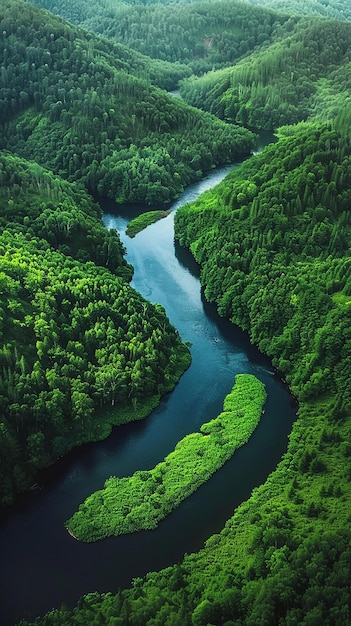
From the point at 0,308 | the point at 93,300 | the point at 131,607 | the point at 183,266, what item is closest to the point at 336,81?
the point at 183,266

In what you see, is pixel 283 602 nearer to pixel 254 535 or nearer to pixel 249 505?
pixel 254 535

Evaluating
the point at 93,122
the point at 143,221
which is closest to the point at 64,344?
the point at 143,221

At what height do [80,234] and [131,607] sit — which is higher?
[80,234]

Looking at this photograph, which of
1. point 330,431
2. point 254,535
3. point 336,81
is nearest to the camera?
point 254,535

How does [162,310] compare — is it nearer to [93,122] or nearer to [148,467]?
[148,467]

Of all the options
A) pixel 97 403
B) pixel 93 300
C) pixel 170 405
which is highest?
pixel 93 300

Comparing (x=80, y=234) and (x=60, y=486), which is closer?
(x=60, y=486)

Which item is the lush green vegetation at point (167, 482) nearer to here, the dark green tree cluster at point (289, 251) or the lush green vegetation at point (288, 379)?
the lush green vegetation at point (288, 379)
